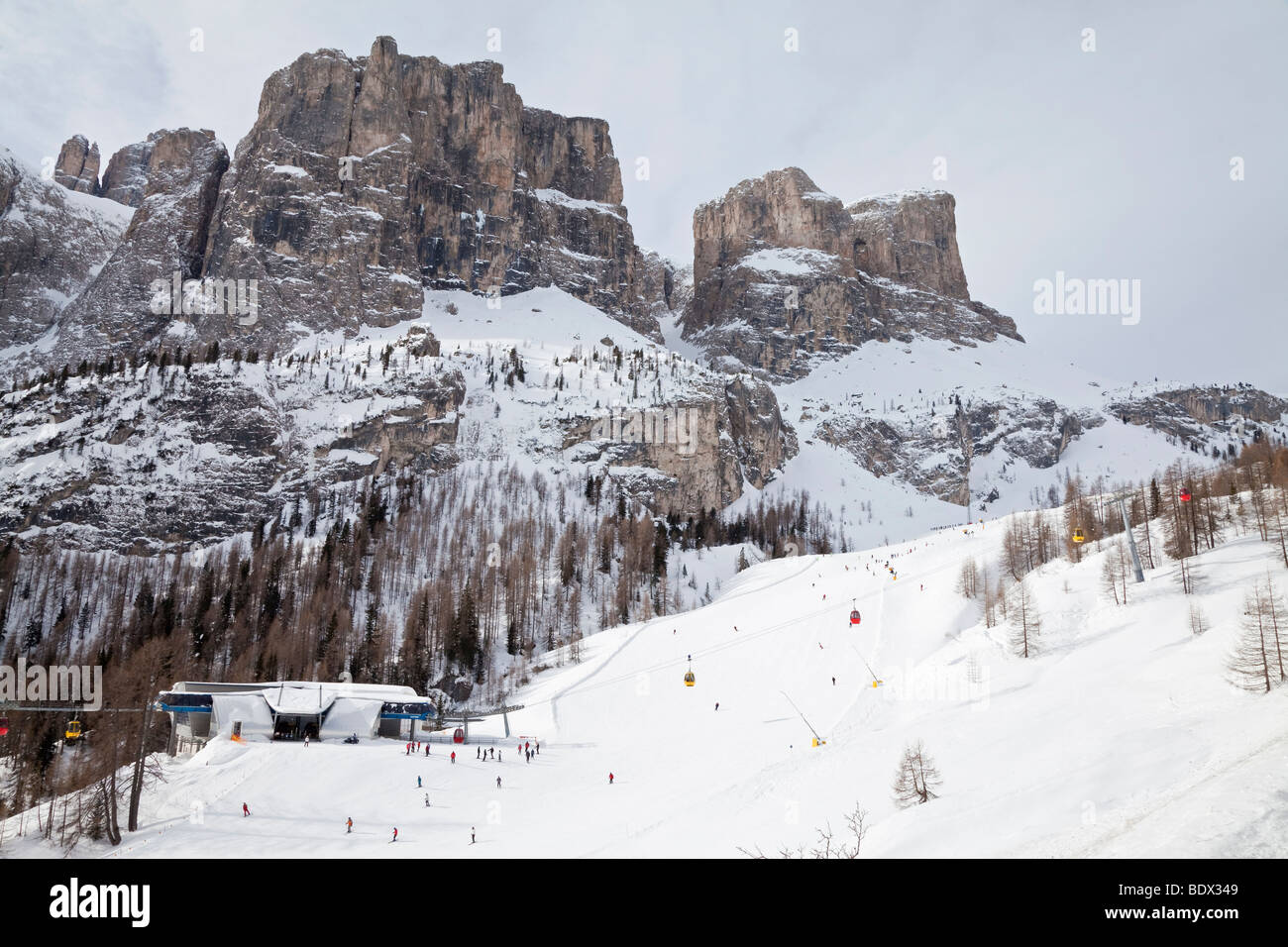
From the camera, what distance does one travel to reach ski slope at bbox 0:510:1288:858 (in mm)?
13430

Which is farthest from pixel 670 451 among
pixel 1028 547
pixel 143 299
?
pixel 143 299

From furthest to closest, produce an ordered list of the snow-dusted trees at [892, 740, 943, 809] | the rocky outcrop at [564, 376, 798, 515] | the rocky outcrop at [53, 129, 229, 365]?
the rocky outcrop at [53, 129, 229, 365] < the rocky outcrop at [564, 376, 798, 515] < the snow-dusted trees at [892, 740, 943, 809]

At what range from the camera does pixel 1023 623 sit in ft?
112

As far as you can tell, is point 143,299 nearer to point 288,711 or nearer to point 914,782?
point 288,711

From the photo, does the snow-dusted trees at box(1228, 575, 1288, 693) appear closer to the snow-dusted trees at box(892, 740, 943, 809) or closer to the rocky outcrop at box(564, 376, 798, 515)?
the snow-dusted trees at box(892, 740, 943, 809)

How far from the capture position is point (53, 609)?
9325 centimetres

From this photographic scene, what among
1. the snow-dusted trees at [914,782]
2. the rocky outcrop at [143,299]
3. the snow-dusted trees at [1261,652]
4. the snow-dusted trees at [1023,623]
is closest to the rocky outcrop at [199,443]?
the rocky outcrop at [143,299]

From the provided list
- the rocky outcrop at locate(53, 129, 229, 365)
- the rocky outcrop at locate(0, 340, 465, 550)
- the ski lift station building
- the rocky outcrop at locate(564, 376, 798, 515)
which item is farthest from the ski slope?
the rocky outcrop at locate(53, 129, 229, 365)

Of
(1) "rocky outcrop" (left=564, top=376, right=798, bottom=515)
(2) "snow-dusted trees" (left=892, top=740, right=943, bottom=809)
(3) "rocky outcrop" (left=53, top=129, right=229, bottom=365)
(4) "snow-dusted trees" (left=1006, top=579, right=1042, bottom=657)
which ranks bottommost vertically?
(2) "snow-dusted trees" (left=892, top=740, right=943, bottom=809)

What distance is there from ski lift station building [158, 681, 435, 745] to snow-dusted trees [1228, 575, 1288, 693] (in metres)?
45.0

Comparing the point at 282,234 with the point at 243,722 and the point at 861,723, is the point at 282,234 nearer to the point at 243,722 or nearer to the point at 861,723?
the point at 243,722
